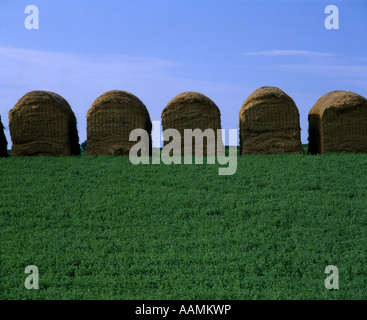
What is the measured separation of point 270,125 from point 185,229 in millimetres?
5065

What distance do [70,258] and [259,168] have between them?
467 centimetres

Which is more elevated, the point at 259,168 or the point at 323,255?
the point at 259,168

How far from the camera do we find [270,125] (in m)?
11.9

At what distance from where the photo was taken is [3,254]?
7027mm

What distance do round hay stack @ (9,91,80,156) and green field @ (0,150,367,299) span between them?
1.14m

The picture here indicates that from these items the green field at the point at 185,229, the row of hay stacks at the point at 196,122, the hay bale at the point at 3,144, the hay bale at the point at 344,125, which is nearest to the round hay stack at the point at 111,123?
the row of hay stacks at the point at 196,122

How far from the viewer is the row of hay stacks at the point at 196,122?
11852mm

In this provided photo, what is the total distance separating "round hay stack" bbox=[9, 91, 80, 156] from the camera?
12078 mm

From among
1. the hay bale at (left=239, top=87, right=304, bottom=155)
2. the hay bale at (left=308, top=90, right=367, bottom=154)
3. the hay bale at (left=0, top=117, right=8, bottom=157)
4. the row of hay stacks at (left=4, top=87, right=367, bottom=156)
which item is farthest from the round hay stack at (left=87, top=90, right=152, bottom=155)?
the hay bale at (left=308, top=90, right=367, bottom=154)

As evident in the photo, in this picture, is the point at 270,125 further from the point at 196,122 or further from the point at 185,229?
the point at 185,229

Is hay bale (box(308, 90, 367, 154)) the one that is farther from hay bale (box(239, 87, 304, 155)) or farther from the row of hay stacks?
hay bale (box(239, 87, 304, 155))

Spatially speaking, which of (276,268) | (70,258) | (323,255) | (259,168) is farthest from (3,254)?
(259,168)
